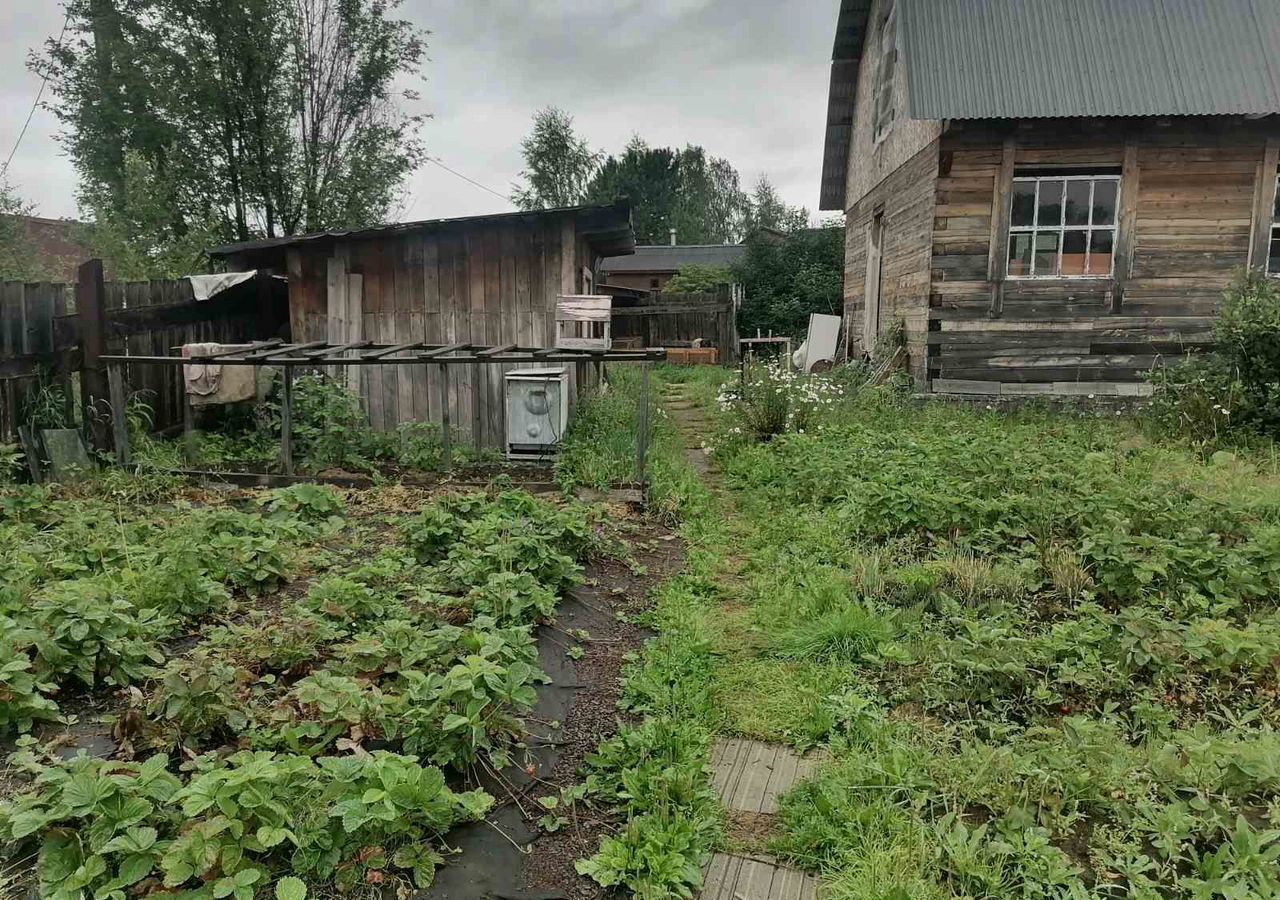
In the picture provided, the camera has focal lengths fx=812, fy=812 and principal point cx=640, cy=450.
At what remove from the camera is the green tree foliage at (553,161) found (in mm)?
46938

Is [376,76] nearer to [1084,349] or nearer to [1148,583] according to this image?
[1084,349]

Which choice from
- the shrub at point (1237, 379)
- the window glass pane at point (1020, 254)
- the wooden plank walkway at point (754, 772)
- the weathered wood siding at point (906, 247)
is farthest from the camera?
the weathered wood siding at point (906, 247)

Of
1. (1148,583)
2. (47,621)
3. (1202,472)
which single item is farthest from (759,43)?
(47,621)

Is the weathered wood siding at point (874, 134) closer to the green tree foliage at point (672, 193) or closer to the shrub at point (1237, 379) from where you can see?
the shrub at point (1237, 379)

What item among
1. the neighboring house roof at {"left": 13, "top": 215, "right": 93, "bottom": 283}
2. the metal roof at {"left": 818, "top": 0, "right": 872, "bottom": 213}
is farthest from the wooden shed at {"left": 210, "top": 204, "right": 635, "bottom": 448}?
the metal roof at {"left": 818, "top": 0, "right": 872, "bottom": 213}

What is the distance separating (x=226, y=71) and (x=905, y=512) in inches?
818

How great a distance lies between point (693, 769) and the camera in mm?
2977

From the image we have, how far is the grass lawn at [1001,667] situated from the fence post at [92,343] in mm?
5185

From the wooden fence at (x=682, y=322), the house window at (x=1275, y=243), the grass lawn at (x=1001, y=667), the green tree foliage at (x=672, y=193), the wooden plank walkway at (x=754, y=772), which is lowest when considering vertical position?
the wooden plank walkway at (x=754, y=772)

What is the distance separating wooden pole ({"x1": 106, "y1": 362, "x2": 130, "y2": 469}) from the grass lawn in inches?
183

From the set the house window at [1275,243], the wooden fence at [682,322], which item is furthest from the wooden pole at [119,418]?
the wooden fence at [682,322]

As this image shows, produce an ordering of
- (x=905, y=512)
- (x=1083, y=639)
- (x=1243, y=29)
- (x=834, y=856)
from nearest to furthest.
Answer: (x=834, y=856) → (x=1083, y=639) → (x=905, y=512) → (x=1243, y=29)

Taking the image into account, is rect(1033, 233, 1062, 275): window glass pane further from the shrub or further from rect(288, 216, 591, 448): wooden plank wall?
rect(288, 216, 591, 448): wooden plank wall

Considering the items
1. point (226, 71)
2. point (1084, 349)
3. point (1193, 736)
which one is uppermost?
point (226, 71)
